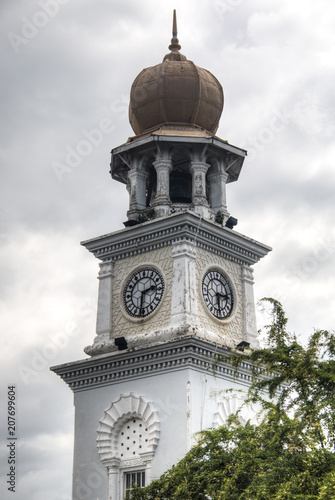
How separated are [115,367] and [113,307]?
277 cm

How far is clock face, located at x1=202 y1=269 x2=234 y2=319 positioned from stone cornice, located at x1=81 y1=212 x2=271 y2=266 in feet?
3.08

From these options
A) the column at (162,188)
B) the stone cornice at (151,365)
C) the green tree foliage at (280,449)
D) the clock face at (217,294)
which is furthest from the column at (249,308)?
the green tree foliage at (280,449)

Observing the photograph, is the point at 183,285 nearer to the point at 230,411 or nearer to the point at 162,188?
the point at 162,188

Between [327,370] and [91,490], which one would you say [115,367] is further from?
[327,370]

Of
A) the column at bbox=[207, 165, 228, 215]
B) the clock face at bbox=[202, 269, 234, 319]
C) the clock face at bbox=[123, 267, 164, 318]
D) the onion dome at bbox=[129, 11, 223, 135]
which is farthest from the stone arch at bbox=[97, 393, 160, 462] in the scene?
the onion dome at bbox=[129, 11, 223, 135]

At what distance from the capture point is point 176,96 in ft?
132

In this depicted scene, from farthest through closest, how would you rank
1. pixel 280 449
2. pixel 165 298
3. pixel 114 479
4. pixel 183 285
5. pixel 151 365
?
pixel 165 298 → pixel 183 285 → pixel 151 365 → pixel 114 479 → pixel 280 449

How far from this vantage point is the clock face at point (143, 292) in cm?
3772

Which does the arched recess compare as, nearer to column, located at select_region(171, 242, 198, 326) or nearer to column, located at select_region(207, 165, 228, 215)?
column, located at select_region(171, 242, 198, 326)

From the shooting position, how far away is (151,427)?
35.3m

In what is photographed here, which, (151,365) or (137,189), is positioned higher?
(137,189)

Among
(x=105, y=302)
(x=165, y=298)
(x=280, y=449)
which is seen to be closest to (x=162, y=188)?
(x=165, y=298)

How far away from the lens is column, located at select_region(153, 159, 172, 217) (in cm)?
3900

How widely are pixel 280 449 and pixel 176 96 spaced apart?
17527mm
